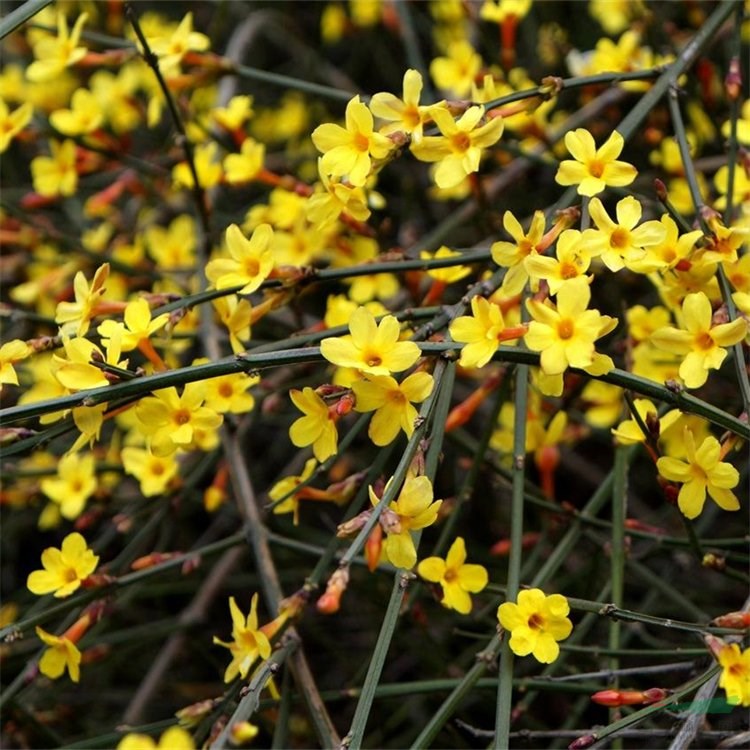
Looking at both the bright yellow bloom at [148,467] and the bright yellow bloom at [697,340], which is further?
the bright yellow bloom at [148,467]

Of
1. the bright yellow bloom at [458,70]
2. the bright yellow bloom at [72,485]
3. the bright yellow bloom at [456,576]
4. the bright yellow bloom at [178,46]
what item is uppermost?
the bright yellow bloom at [178,46]

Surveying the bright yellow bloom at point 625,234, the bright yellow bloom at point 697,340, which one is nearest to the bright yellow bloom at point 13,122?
the bright yellow bloom at point 625,234

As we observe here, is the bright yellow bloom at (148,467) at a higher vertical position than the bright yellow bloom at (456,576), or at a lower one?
higher

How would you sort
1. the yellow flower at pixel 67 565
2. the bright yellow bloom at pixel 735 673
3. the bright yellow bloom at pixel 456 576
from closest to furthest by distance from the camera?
1. the bright yellow bloom at pixel 735 673
2. the bright yellow bloom at pixel 456 576
3. the yellow flower at pixel 67 565

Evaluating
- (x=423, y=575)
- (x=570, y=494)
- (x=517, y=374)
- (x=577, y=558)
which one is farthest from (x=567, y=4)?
(x=423, y=575)

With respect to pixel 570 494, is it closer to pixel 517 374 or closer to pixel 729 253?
pixel 517 374

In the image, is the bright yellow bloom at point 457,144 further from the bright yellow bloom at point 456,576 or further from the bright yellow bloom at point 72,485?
the bright yellow bloom at point 72,485

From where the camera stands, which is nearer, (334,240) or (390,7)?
(334,240)
